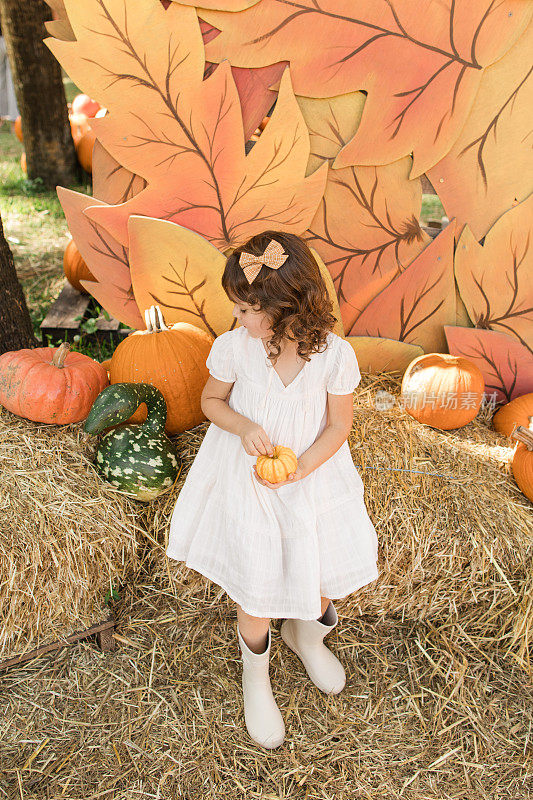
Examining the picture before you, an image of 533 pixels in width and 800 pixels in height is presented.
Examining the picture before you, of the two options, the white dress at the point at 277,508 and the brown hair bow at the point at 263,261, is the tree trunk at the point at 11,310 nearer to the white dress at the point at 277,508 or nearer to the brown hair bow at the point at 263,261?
the white dress at the point at 277,508

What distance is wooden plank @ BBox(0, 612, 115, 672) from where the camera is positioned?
2.09 metres

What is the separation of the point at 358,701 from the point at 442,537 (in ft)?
2.33

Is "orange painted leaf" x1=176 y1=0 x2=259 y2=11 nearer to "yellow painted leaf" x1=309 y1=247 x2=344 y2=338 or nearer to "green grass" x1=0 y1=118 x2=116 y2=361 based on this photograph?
"yellow painted leaf" x1=309 y1=247 x2=344 y2=338

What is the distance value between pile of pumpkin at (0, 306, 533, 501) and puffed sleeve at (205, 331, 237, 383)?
46 cm

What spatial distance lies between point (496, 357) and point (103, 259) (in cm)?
199

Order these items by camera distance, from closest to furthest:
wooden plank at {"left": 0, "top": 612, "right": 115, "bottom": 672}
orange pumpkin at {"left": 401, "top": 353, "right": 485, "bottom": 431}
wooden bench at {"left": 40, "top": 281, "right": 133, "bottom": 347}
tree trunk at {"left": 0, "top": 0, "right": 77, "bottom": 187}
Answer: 1. wooden plank at {"left": 0, "top": 612, "right": 115, "bottom": 672}
2. orange pumpkin at {"left": 401, "top": 353, "right": 485, "bottom": 431}
3. wooden bench at {"left": 40, "top": 281, "right": 133, "bottom": 347}
4. tree trunk at {"left": 0, "top": 0, "right": 77, "bottom": 187}

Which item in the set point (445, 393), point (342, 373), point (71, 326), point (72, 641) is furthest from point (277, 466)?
point (71, 326)

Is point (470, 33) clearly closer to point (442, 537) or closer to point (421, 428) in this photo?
point (421, 428)

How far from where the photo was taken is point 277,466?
5.46 ft

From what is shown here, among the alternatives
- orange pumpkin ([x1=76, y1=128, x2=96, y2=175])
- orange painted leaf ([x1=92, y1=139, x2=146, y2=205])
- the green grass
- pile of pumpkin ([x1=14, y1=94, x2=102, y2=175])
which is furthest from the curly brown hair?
orange pumpkin ([x1=76, y1=128, x2=96, y2=175])

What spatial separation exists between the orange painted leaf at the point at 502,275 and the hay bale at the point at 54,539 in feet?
6.16

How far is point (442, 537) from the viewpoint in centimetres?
238

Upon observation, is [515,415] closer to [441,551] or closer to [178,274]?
[441,551]

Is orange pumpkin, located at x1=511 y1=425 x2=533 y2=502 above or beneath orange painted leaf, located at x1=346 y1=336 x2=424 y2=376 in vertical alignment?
beneath
